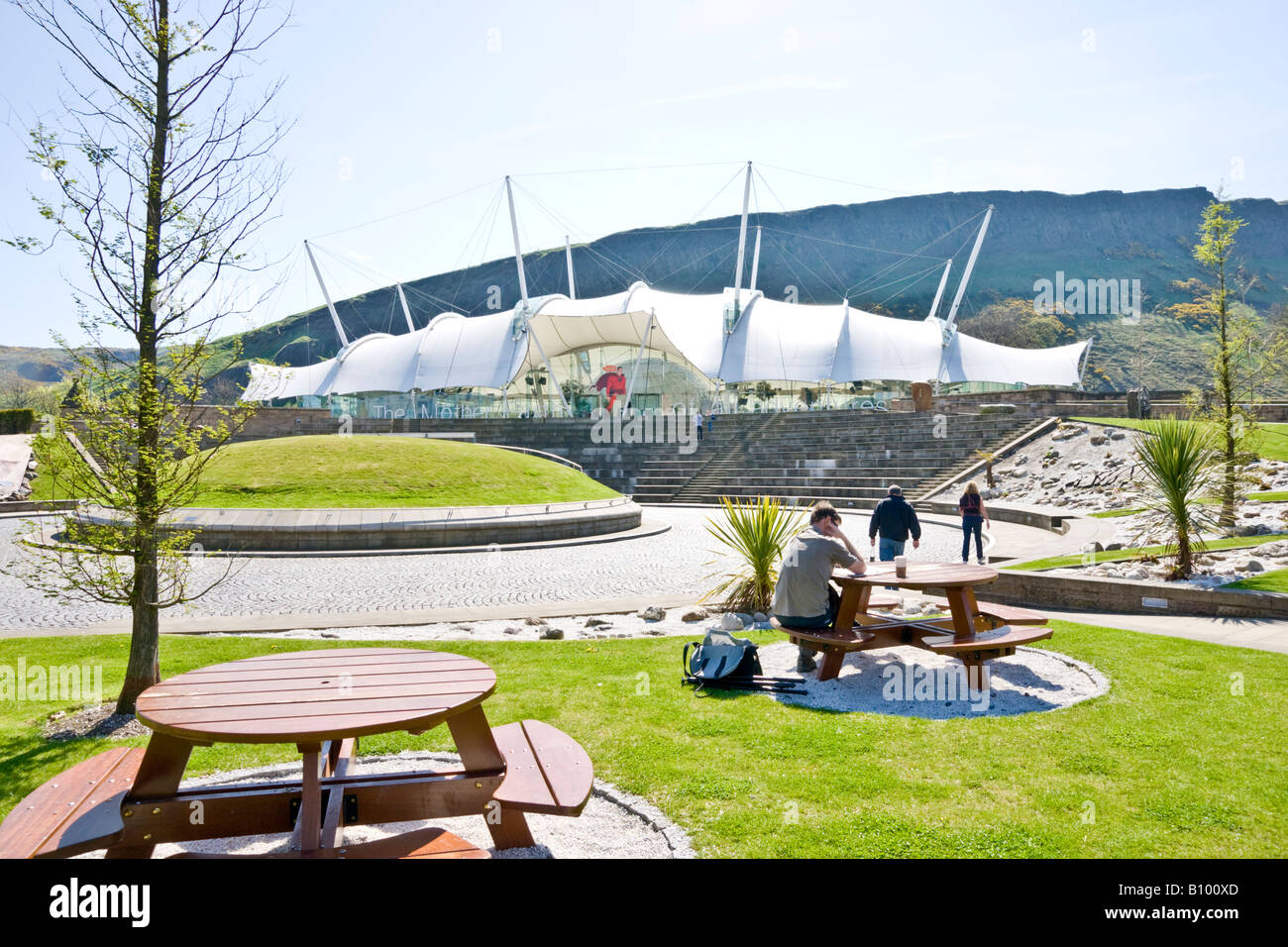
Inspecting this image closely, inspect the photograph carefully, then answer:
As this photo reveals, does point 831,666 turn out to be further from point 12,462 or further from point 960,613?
point 12,462

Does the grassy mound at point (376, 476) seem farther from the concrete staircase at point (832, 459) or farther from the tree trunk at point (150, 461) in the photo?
the tree trunk at point (150, 461)

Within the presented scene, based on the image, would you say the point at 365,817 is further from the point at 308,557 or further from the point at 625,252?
the point at 625,252

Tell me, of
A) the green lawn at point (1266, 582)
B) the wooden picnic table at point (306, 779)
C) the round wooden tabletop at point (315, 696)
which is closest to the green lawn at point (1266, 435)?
the green lawn at point (1266, 582)

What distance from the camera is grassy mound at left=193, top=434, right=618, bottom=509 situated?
60.1ft

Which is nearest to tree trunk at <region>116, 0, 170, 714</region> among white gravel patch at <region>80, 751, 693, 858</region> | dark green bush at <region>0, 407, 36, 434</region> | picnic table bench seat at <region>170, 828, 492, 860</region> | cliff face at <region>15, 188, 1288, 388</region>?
white gravel patch at <region>80, 751, 693, 858</region>

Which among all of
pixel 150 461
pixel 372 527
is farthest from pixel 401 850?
pixel 372 527

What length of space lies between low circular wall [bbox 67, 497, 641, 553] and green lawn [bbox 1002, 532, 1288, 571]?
977 centimetres

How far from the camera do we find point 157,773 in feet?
10.3

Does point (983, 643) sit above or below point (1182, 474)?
below

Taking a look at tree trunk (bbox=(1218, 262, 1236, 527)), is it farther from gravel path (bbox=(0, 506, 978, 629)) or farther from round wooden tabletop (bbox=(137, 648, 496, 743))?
round wooden tabletop (bbox=(137, 648, 496, 743))

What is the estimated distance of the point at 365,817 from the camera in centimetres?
332

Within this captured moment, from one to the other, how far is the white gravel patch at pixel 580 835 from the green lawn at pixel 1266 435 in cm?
1801

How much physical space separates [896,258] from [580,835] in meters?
174
